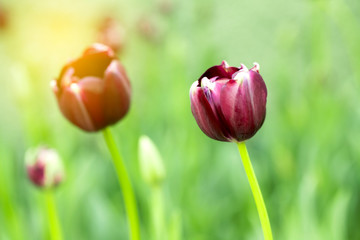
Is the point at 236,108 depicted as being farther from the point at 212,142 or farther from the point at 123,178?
the point at 212,142

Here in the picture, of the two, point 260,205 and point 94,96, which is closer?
point 260,205

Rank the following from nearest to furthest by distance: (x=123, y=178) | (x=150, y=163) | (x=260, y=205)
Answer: (x=260, y=205) < (x=123, y=178) < (x=150, y=163)

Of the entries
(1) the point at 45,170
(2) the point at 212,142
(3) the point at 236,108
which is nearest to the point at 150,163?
(1) the point at 45,170

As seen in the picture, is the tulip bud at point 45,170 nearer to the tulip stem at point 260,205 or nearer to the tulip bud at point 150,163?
the tulip bud at point 150,163

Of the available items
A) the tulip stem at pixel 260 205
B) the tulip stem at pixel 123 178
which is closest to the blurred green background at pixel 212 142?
the tulip stem at pixel 123 178

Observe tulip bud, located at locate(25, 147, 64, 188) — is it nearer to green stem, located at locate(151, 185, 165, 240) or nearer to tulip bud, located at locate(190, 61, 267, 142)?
green stem, located at locate(151, 185, 165, 240)

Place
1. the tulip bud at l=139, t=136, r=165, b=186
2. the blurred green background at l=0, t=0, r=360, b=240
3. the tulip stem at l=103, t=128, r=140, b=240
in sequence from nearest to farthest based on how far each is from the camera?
the tulip stem at l=103, t=128, r=140, b=240
the tulip bud at l=139, t=136, r=165, b=186
the blurred green background at l=0, t=0, r=360, b=240

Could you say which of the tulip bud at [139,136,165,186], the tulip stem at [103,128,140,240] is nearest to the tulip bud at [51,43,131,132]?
the tulip stem at [103,128,140,240]
